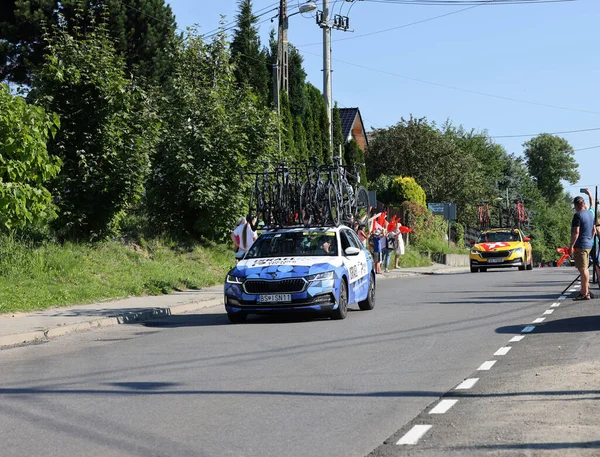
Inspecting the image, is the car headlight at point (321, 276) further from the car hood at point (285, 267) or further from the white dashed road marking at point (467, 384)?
the white dashed road marking at point (467, 384)

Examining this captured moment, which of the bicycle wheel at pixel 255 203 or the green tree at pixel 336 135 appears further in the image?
the green tree at pixel 336 135

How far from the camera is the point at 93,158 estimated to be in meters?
22.9

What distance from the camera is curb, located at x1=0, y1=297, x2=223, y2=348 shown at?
13.9 meters

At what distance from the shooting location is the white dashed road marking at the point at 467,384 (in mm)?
9242

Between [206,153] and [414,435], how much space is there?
20696 mm

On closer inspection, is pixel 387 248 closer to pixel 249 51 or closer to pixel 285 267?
pixel 249 51

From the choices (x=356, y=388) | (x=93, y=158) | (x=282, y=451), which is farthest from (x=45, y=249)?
(x=282, y=451)

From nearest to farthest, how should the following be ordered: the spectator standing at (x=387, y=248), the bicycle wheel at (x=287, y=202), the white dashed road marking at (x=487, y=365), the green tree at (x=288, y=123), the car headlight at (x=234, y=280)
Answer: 1. the white dashed road marking at (x=487, y=365)
2. the car headlight at (x=234, y=280)
3. the bicycle wheel at (x=287, y=202)
4. the spectator standing at (x=387, y=248)
5. the green tree at (x=288, y=123)

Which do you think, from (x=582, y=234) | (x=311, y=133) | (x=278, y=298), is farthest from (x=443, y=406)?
(x=311, y=133)

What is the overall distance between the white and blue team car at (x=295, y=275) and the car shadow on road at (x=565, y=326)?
285cm

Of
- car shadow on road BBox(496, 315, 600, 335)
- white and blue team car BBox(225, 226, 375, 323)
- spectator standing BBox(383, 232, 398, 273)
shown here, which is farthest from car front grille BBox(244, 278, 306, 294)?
spectator standing BBox(383, 232, 398, 273)

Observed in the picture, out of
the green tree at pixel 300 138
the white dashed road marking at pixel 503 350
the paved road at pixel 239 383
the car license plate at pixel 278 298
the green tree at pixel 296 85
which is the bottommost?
the paved road at pixel 239 383

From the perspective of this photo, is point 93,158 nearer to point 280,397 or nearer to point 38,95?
point 38,95

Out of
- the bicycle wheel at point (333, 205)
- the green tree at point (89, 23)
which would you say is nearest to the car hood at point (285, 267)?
the bicycle wheel at point (333, 205)
